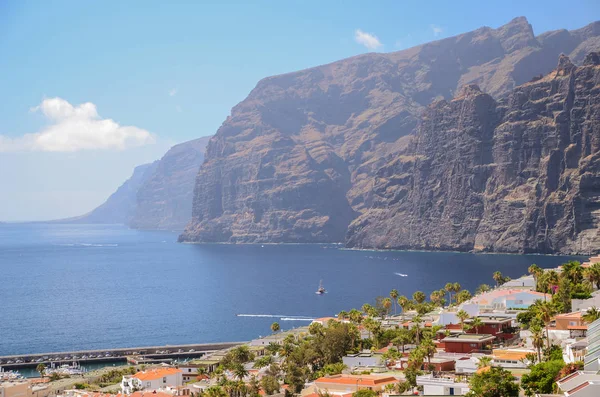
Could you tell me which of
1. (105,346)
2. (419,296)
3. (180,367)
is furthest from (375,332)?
(105,346)

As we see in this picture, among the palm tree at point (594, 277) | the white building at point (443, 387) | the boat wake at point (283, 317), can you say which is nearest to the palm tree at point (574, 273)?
the palm tree at point (594, 277)

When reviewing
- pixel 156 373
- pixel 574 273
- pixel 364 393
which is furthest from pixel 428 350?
pixel 574 273

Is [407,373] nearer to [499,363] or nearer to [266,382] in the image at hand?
[499,363]

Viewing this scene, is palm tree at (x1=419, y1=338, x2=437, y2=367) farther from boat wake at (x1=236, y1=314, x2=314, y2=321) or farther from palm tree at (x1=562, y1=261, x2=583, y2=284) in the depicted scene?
boat wake at (x1=236, y1=314, x2=314, y2=321)

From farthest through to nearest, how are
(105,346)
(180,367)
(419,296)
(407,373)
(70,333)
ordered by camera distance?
(70,333) → (105,346) → (419,296) → (180,367) → (407,373)

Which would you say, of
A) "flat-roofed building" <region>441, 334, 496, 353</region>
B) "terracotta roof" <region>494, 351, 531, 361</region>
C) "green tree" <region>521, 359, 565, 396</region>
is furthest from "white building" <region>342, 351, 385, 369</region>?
"green tree" <region>521, 359, 565, 396</region>

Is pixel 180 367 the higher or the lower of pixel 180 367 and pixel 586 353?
the lower
